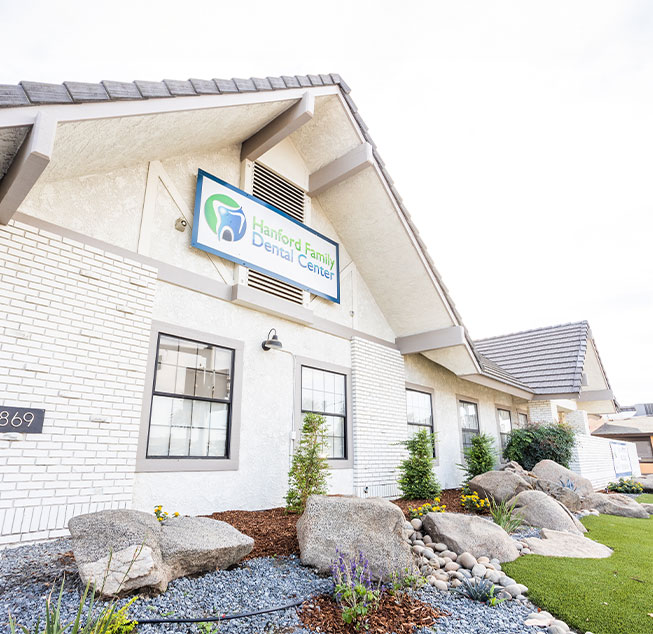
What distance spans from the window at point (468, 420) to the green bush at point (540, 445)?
119 cm

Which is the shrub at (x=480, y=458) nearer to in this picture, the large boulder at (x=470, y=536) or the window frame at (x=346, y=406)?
the window frame at (x=346, y=406)

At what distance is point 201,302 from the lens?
20.4ft

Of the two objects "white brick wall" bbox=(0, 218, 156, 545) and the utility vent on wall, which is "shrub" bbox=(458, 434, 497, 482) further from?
"white brick wall" bbox=(0, 218, 156, 545)

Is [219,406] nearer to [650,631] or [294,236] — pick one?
[294,236]

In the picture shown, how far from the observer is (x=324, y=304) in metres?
8.34

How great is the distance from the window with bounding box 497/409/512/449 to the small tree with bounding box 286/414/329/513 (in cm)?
884

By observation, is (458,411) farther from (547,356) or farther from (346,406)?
(547,356)

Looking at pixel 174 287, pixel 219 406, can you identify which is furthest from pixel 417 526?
pixel 174 287

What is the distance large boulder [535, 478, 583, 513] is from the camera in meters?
8.29

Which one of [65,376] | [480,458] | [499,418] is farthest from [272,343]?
[499,418]

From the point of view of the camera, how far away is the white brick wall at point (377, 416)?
821 centimetres

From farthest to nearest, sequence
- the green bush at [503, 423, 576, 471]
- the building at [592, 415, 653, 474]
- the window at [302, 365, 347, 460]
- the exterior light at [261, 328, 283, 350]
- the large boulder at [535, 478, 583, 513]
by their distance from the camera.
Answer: the building at [592, 415, 653, 474]
the green bush at [503, 423, 576, 471]
the large boulder at [535, 478, 583, 513]
the window at [302, 365, 347, 460]
the exterior light at [261, 328, 283, 350]

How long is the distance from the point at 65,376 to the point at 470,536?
494cm

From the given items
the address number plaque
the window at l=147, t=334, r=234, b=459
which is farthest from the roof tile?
the window at l=147, t=334, r=234, b=459
